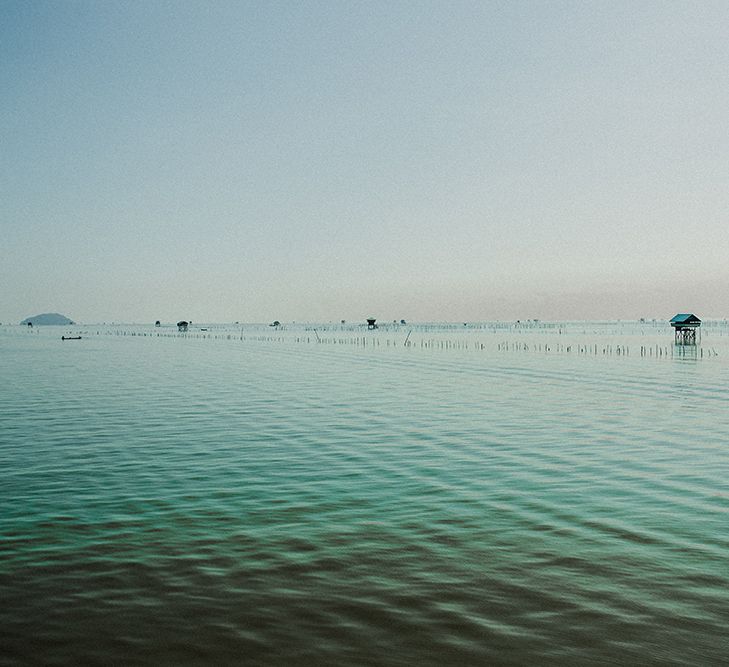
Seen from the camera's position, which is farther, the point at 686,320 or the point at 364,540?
the point at 686,320

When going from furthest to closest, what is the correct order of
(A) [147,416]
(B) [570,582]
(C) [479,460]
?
(A) [147,416], (C) [479,460], (B) [570,582]

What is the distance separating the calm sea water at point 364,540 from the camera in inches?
413

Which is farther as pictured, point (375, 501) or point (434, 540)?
point (375, 501)

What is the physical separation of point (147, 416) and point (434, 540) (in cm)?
2554

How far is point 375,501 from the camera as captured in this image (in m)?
18.8

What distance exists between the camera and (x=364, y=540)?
50.3ft

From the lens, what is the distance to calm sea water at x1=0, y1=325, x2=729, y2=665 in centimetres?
1048

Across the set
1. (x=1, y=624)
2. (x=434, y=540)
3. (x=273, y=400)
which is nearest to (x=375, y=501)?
(x=434, y=540)

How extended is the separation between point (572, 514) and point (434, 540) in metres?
4.21

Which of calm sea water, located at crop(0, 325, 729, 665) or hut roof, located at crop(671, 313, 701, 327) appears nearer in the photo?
calm sea water, located at crop(0, 325, 729, 665)

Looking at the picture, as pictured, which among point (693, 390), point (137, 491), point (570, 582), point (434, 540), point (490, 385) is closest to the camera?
point (570, 582)

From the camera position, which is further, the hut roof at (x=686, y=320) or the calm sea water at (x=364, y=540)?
the hut roof at (x=686, y=320)

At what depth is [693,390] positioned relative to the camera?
51.1 metres

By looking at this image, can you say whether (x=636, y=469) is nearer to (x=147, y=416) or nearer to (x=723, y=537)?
(x=723, y=537)
